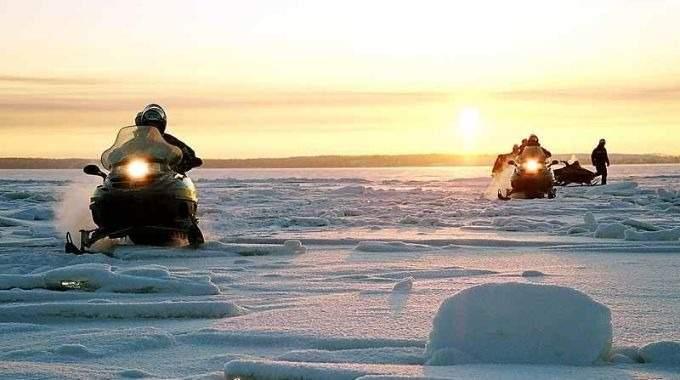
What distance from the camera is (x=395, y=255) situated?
29.8ft

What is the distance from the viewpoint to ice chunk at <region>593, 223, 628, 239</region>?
1102 cm

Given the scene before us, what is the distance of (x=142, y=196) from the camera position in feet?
32.3

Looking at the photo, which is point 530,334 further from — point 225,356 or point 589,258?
point 589,258

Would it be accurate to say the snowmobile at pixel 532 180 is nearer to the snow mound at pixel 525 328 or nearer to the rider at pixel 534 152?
the rider at pixel 534 152

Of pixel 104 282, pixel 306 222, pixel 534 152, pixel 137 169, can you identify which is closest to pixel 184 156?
pixel 137 169

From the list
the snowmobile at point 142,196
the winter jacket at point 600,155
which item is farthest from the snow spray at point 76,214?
the winter jacket at point 600,155

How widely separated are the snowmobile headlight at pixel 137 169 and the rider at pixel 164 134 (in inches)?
29.6

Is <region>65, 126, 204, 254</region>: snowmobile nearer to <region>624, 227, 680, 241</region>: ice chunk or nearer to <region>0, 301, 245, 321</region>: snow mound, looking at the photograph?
<region>0, 301, 245, 321</region>: snow mound

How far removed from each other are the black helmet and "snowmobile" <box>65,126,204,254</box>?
0.32 meters

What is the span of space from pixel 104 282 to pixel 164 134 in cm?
524

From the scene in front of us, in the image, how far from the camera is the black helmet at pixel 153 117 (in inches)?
437

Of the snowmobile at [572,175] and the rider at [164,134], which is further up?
the rider at [164,134]

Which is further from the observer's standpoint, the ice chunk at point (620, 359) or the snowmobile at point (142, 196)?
the snowmobile at point (142, 196)

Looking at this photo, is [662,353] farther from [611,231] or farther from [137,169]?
[611,231]
